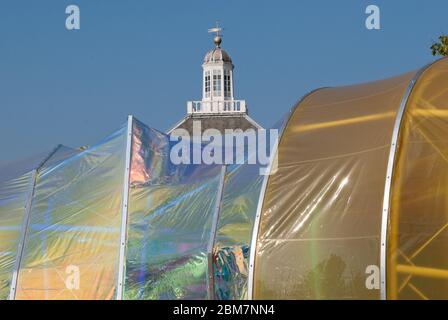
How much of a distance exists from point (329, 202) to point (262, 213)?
101 cm

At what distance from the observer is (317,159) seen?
1230 centimetres

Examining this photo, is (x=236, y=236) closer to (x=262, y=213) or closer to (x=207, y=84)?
(x=262, y=213)

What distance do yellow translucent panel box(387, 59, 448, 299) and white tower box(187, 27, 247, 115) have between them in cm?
5451

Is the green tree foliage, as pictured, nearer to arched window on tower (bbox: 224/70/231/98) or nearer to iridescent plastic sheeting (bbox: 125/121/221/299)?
iridescent plastic sheeting (bbox: 125/121/221/299)

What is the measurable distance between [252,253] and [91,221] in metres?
3.07

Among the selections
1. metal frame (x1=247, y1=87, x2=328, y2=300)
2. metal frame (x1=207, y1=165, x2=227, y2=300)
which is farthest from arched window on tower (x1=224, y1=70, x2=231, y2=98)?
metal frame (x1=247, y1=87, x2=328, y2=300)

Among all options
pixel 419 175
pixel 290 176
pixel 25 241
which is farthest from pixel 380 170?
pixel 25 241

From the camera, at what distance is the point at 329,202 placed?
11781 millimetres

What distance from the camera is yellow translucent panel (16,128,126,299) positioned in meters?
13.3

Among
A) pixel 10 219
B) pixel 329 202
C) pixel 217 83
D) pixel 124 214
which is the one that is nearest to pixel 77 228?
pixel 124 214

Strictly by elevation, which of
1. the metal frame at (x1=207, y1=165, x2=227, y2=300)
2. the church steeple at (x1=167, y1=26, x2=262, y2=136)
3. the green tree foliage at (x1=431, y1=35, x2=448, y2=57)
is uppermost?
the church steeple at (x1=167, y1=26, x2=262, y2=136)

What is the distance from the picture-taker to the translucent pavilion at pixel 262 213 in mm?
11125

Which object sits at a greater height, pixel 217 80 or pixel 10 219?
pixel 217 80
